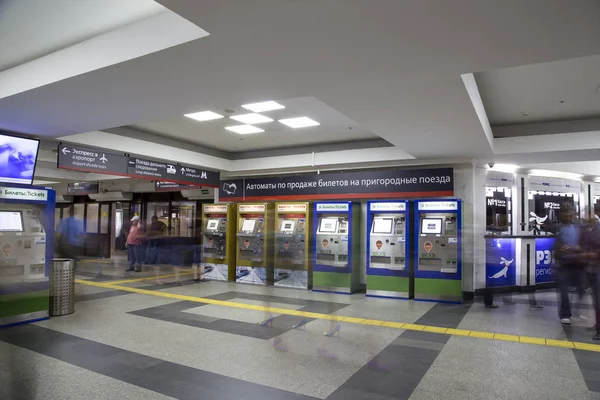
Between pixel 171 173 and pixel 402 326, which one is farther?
pixel 171 173

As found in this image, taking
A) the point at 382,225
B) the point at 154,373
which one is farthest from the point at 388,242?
the point at 154,373

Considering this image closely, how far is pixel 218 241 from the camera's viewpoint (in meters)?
8.38

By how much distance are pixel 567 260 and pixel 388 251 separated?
11.0ft

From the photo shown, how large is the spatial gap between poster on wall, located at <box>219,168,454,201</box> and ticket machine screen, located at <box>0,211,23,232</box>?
455 centimetres

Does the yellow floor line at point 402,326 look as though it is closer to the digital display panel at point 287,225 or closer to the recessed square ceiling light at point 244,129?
the digital display panel at point 287,225

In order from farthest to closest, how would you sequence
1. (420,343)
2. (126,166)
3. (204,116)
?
(126,166), (204,116), (420,343)

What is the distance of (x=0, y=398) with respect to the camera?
274 cm

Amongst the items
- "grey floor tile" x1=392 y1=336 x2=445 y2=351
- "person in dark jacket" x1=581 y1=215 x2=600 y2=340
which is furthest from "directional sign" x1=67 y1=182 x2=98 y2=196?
"person in dark jacket" x1=581 y1=215 x2=600 y2=340

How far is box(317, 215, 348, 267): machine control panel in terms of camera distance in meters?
7.37

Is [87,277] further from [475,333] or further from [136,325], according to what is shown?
[475,333]

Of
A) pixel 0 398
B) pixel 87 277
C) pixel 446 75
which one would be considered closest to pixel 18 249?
pixel 0 398

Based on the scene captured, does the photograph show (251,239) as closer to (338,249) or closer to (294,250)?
(294,250)

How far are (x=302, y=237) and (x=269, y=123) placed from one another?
2438 millimetres

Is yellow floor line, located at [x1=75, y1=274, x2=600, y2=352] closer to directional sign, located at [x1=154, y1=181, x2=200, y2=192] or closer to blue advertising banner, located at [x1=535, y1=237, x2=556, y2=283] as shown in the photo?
blue advertising banner, located at [x1=535, y1=237, x2=556, y2=283]
